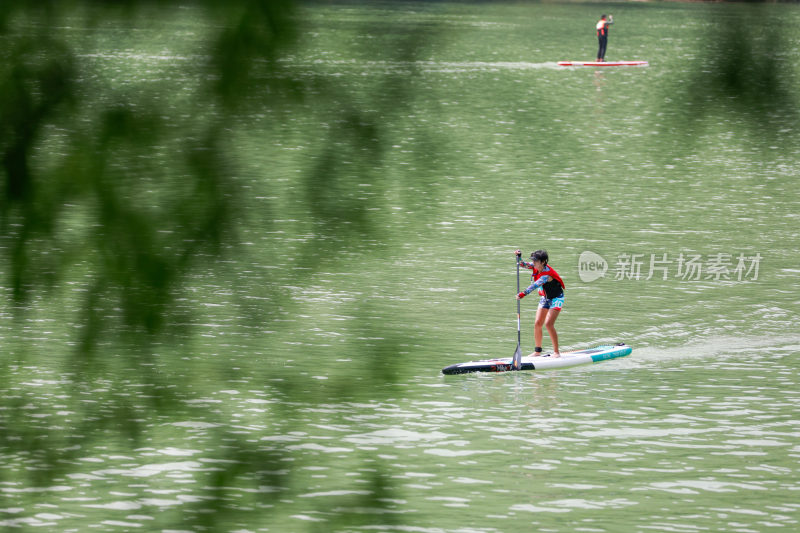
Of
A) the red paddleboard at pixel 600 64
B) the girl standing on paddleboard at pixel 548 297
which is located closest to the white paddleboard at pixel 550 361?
the girl standing on paddleboard at pixel 548 297

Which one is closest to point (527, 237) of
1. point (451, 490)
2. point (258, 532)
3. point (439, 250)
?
point (439, 250)

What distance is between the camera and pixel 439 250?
36562 mm

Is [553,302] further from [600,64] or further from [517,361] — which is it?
[600,64]

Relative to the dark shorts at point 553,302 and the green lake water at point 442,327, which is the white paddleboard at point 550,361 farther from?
the dark shorts at point 553,302

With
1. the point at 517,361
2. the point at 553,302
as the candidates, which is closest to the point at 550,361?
the point at 517,361

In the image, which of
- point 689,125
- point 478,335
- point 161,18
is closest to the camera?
point 689,125

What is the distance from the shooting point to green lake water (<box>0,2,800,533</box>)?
2104 millimetres

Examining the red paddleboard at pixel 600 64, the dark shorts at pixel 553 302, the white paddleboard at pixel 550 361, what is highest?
the red paddleboard at pixel 600 64

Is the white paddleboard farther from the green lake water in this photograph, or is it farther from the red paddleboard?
the red paddleboard

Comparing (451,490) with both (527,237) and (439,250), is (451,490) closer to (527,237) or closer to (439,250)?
(439,250)

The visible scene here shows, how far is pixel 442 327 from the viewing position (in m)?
28.3

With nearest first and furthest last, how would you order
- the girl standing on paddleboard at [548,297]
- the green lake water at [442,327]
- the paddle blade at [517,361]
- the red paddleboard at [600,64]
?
the green lake water at [442,327], the paddle blade at [517,361], the girl standing on paddleboard at [548,297], the red paddleboard at [600,64]

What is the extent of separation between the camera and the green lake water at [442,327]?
2.10 meters

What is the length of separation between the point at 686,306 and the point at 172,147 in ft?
98.3
